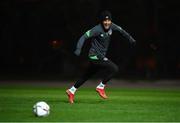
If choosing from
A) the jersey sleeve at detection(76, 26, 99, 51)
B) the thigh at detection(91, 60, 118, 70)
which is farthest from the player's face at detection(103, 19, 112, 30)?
the thigh at detection(91, 60, 118, 70)

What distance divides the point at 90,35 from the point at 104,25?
52 centimetres

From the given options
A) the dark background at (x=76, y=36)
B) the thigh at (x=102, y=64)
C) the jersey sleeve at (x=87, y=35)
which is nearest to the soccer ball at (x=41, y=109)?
the jersey sleeve at (x=87, y=35)

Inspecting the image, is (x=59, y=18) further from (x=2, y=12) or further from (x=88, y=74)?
(x=88, y=74)

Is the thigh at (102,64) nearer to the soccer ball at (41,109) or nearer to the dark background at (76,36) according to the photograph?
the soccer ball at (41,109)

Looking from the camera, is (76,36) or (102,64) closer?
(102,64)

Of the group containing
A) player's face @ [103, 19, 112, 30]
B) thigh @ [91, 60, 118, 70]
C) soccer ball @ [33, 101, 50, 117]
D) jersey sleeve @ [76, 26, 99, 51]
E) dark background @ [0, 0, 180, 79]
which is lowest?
dark background @ [0, 0, 180, 79]

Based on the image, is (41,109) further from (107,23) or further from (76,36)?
(76,36)

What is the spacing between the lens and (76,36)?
39375 mm

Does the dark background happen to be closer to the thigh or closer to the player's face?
the thigh

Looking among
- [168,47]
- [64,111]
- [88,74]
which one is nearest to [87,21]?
[168,47]

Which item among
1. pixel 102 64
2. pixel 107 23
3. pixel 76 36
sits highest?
pixel 107 23

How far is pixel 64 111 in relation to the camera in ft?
44.0

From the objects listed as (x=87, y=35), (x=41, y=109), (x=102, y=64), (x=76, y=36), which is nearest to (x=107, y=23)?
(x=87, y=35)

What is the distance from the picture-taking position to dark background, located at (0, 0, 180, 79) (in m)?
37.1
